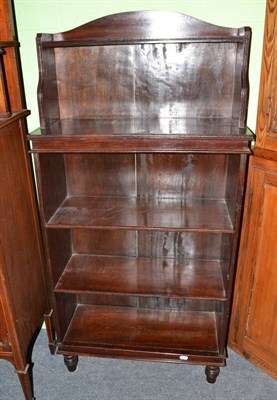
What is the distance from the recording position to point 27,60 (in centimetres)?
164

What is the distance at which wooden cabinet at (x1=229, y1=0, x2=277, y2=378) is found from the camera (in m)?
1.47

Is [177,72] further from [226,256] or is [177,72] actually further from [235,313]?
[235,313]

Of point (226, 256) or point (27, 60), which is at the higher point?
point (27, 60)

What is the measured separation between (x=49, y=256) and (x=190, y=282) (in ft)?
2.26

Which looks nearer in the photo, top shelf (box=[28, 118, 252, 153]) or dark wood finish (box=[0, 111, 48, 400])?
top shelf (box=[28, 118, 252, 153])

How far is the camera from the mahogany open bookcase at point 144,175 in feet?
4.66

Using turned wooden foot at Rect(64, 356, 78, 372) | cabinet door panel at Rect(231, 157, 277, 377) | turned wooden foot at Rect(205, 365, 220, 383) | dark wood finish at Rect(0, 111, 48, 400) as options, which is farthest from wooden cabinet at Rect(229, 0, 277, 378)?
dark wood finish at Rect(0, 111, 48, 400)

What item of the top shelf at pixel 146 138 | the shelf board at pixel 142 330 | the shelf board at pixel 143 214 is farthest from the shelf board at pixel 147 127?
the shelf board at pixel 142 330

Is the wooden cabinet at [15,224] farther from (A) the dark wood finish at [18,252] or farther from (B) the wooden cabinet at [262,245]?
(B) the wooden cabinet at [262,245]

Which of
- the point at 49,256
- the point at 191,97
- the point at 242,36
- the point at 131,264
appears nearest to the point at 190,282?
the point at 131,264

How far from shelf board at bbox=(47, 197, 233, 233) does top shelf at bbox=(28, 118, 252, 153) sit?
348 mm

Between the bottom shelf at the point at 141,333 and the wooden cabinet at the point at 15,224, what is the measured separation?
0.27m

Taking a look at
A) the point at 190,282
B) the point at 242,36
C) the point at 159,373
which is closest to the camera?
the point at 242,36

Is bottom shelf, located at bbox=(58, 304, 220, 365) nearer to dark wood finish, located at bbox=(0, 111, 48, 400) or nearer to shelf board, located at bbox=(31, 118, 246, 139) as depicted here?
dark wood finish, located at bbox=(0, 111, 48, 400)
